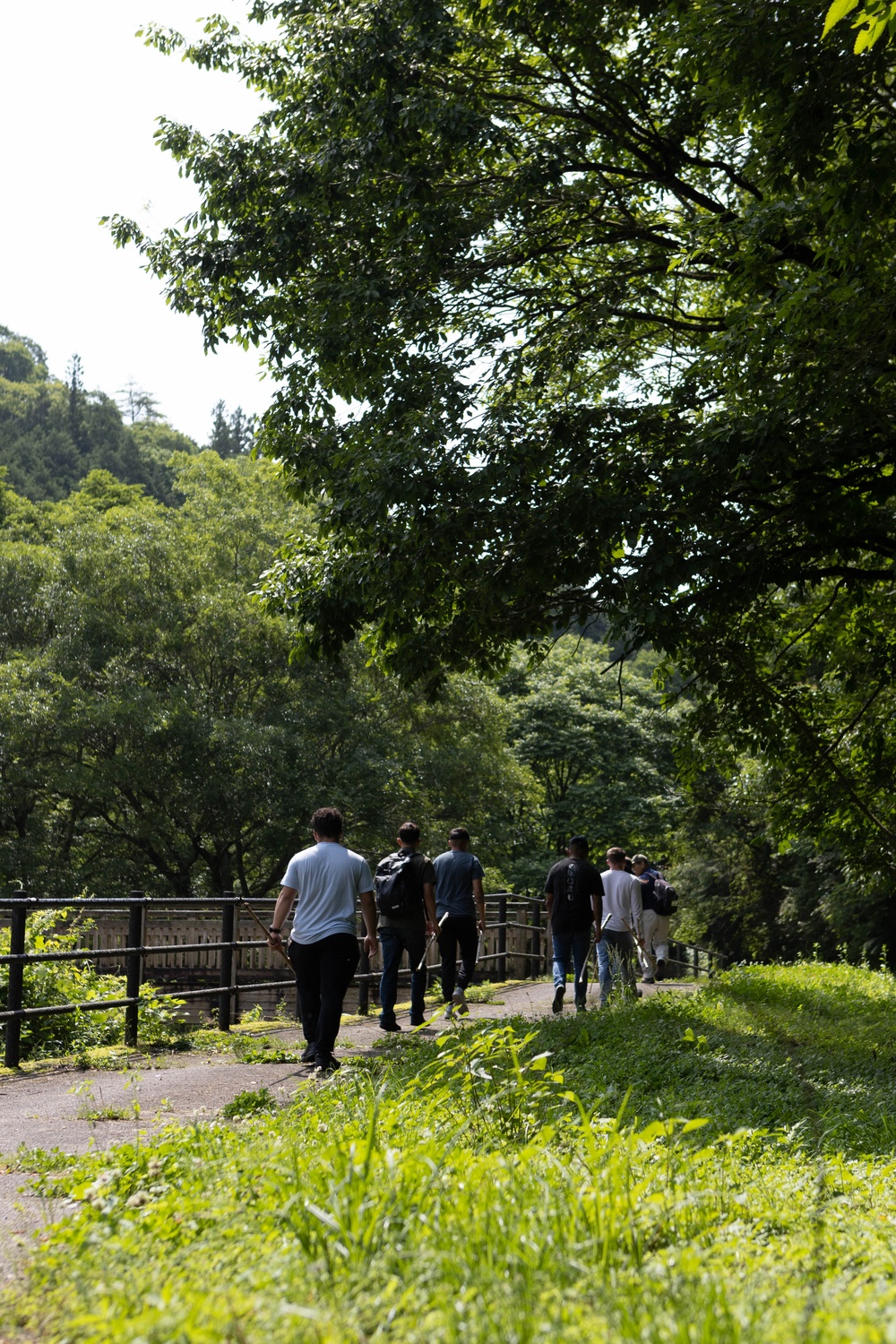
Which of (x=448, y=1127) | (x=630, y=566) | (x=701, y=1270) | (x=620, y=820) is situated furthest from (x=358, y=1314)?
(x=620, y=820)

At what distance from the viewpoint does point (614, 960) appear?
40.6 feet

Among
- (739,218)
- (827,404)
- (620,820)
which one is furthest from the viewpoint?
(620,820)

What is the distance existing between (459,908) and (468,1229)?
7700 millimetres

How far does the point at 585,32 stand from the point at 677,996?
10.3 m

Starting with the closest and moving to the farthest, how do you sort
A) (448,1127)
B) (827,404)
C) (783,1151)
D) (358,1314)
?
(358,1314), (448,1127), (783,1151), (827,404)

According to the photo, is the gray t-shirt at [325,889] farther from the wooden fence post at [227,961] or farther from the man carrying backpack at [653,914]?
the man carrying backpack at [653,914]

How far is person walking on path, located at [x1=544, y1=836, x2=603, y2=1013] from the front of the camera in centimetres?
1150

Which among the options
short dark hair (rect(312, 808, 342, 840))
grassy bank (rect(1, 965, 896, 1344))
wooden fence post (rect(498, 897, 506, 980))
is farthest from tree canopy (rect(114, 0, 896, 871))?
wooden fence post (rect(498, 897, 506, 980))

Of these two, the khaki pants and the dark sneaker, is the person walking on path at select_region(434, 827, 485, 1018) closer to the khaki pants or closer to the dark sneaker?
the dark sneaker

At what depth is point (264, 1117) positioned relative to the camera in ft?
18.4

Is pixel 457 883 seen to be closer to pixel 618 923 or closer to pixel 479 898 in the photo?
pixel 479 898

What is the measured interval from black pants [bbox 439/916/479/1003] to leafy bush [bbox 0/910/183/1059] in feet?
8.29

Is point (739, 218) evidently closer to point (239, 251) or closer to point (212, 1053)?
point (239, 251)

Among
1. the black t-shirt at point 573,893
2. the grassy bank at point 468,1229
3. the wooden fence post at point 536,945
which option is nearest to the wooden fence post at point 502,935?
the wooden fence post at point 536,945
